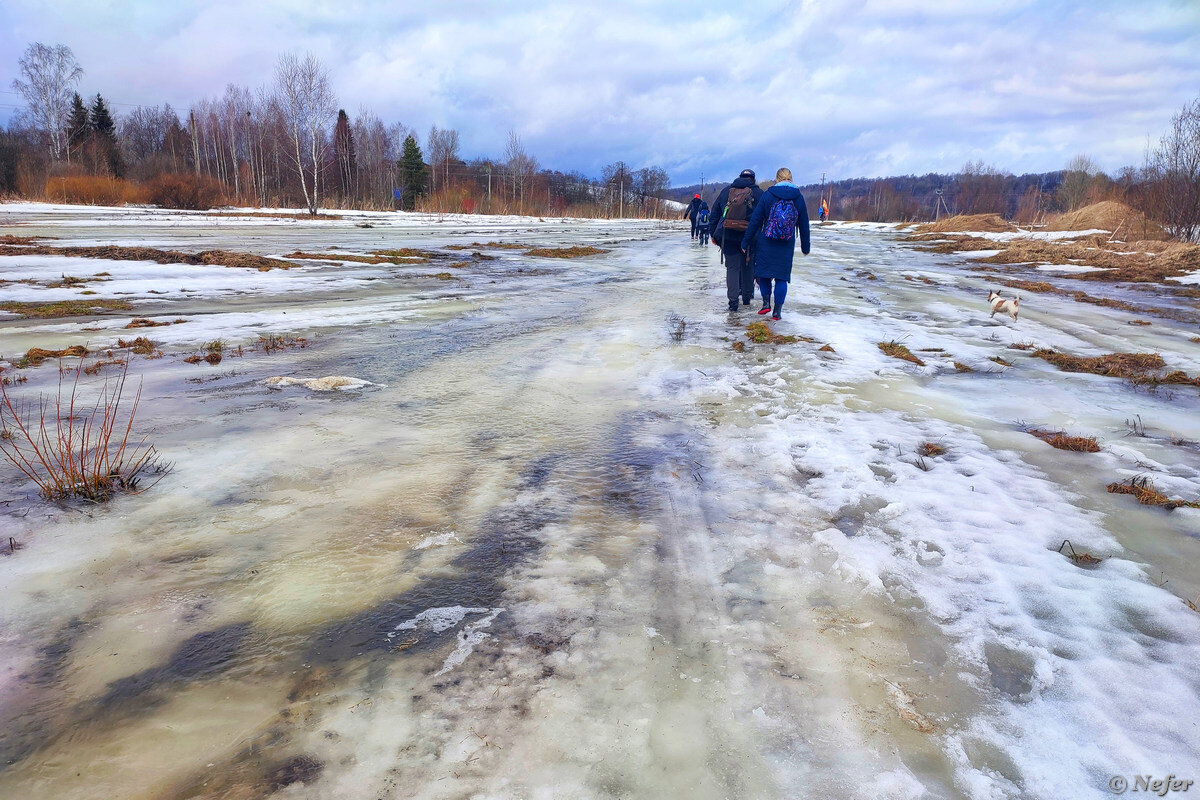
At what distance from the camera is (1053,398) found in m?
5.39

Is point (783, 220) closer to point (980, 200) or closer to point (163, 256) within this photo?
point (163, 256)

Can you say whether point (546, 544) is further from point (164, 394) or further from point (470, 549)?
point (164, 394)

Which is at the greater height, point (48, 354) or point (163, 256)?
point (163, 256)

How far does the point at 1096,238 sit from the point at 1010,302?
934 inches

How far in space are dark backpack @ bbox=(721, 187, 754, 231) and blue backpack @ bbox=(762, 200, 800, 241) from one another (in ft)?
2.88

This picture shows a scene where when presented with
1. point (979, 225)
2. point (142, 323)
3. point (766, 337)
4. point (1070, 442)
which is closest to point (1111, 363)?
point (1070, 442)

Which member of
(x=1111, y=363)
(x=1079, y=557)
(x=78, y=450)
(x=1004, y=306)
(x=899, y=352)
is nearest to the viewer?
(x=1079, y=557)

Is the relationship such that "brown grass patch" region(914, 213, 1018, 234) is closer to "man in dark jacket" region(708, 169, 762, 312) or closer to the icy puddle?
"man in dark jacket" region(708, 169, 762, 312)

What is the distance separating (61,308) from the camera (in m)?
8.02

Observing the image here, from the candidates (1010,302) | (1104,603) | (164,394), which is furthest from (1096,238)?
(164,394)

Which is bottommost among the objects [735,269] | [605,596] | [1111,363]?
[605,596]

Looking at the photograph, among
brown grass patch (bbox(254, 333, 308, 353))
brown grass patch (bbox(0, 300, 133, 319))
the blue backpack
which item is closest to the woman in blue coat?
the blue backpack

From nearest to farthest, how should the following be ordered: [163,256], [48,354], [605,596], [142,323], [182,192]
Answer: [605,596] < [48,354] < [142,323] < [163,256] < [182,192]

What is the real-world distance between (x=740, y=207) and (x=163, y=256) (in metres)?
12.0
